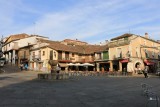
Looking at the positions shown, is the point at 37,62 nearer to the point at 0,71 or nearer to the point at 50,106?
the point at 0,71

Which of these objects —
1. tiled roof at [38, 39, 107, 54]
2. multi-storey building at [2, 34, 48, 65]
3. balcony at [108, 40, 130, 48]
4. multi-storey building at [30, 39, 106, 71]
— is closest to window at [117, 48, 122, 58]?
balcony at [108, 40, 130, 48]

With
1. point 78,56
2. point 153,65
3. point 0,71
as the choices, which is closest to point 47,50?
point 78,56

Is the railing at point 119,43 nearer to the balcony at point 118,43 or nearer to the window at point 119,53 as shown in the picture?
the balcony at point 118,43

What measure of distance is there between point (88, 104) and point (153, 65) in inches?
1605

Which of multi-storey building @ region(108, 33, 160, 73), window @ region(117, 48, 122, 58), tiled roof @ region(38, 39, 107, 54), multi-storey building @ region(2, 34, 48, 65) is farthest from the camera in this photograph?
multi-storey building @ region(2, 34, 48, 65)

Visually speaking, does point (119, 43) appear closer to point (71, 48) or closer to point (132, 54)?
point (132, 54)

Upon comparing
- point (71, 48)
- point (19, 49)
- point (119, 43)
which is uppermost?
point (19, 49)

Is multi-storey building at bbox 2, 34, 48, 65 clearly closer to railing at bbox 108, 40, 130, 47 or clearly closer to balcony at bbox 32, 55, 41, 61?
balcony at bbox 32, 55, 41, 61

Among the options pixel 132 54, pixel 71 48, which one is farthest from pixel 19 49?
pixel 132 54

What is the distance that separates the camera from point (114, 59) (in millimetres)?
46188

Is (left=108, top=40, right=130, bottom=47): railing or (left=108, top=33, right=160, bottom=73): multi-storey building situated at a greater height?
(left=108, top=40, right=130, bottom=47): railing

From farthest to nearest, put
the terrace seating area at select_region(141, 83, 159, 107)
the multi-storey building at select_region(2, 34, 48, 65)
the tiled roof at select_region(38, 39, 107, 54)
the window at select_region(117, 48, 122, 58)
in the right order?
the multi-storey building at select_region(2, 34, 48, 65) < the tiled roof at select_region(38, 39, 107, 54) < the window at select_region(117, 48, 122, 58) < the terrace seating area at select_region(141, 83, 159, 107)

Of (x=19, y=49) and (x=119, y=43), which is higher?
(x=19, y=49)

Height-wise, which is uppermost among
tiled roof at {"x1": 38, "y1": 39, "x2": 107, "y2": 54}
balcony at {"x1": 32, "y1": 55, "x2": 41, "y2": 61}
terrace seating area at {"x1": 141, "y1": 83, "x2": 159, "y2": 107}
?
tiled roof at {"x1": 38, "y1": 39, "x2": 107, "y2": 54}
